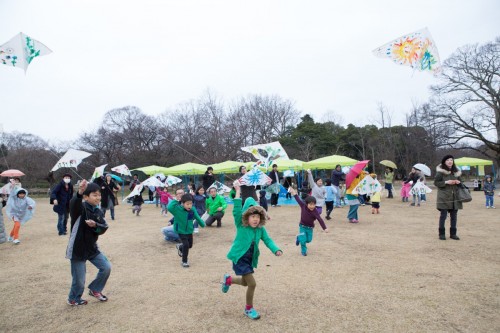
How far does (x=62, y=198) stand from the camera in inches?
352

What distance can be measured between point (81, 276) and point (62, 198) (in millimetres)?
5901

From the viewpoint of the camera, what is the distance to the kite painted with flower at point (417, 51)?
6.98 meters

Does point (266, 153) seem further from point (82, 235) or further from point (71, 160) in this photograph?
point (82, 235)

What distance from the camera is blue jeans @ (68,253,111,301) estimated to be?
3979 millimetres

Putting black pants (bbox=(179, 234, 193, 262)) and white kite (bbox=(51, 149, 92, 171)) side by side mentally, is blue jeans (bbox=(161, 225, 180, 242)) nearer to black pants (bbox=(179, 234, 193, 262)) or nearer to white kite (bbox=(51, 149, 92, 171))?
black pants (bbox=(179, 234, 193, 262))

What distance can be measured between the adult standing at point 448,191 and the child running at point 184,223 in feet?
17.4

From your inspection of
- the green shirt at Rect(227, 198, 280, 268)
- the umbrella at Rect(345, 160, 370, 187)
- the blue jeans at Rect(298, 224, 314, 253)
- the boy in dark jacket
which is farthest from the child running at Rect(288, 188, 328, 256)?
the umbrella at Rect(345, 160, 370, 187)

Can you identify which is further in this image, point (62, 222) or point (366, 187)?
point (366, 187)

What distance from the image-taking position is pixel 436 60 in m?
6.98

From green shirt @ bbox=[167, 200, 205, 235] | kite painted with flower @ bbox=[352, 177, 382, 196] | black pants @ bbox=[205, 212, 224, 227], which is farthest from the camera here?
black pants @ bbox=[205, 212, 224, 227]

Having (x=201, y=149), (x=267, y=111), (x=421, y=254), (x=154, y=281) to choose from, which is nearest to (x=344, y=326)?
(x=154, y=281)

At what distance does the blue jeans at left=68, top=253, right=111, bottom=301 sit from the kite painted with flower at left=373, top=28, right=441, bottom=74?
7.01m

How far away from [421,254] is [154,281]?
4.80 meters

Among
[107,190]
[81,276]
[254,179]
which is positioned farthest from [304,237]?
[107,190]
